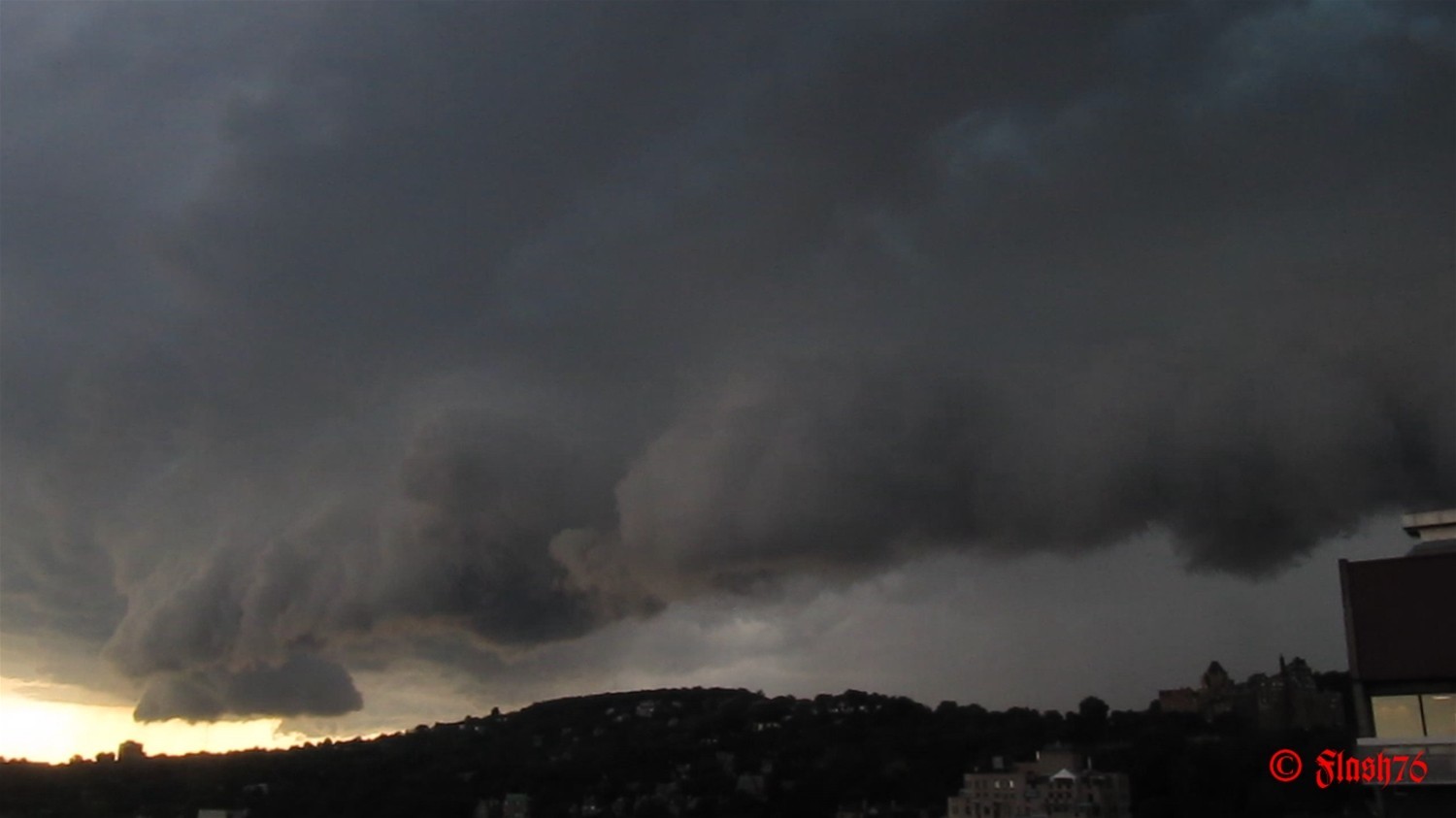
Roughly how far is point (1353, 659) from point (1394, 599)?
8.14 ft

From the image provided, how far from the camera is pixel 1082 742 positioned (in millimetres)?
190000

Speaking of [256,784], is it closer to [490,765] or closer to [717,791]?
[490,765]

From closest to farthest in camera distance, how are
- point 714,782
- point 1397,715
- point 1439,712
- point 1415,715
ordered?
point 1439,712 → point 1415,715 → point 1397,715 → point 714,782

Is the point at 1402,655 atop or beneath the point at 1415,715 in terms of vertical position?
atop

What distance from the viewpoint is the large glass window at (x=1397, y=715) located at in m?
42.4

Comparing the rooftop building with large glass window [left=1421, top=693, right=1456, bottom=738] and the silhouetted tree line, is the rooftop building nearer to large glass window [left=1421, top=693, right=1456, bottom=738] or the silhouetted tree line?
large glass window [left=1421, top=693, right=1456, bottom=738]

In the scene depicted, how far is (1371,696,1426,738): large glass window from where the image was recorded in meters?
42.4

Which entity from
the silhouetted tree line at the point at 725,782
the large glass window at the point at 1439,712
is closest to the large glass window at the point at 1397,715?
the large glass window at the point at 1439,712

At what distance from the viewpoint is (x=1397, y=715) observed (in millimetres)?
42844

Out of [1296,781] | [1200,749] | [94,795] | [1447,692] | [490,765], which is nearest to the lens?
[1447,692]

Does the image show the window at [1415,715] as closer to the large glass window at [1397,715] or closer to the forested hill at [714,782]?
the large glass window at [1397,715]

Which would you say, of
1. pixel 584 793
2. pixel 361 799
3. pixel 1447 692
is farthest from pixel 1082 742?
pixel 1447 692

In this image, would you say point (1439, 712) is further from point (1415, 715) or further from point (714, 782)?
point (714, 782)

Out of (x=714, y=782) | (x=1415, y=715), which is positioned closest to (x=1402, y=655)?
(x=1415, y=715)
